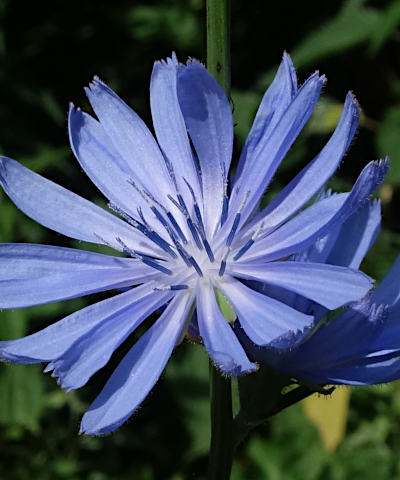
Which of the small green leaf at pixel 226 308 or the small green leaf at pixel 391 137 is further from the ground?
the small green leaf at pixel 391 137


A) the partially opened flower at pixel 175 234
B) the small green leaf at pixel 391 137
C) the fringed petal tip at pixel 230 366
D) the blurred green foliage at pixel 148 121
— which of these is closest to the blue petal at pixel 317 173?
the partially opened flower at pixel 175 234

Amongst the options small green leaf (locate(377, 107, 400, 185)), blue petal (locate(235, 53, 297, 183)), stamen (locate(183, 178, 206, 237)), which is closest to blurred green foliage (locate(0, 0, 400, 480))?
small green leaf (locate(377, 107, 400, 185))

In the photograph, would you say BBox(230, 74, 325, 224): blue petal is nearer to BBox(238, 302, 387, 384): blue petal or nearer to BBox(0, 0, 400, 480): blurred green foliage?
BBox(238, 302, 387, 384): blue petal

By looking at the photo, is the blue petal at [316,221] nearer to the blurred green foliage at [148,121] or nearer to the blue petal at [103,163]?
the blue petal at [103,163]

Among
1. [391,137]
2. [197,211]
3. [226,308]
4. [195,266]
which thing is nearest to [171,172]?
[197,211]

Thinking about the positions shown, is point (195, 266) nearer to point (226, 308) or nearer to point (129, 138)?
point (226, 308)
